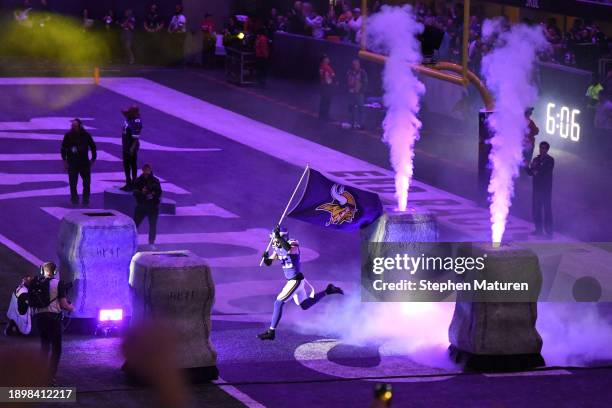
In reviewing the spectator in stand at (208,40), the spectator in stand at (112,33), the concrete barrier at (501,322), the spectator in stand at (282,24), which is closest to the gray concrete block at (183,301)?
the concrete barrier at (501,322)

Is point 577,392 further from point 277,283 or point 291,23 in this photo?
point 291,23

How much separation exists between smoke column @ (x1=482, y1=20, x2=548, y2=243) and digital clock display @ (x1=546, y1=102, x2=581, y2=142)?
1.99ft

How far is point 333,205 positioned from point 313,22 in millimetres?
23931

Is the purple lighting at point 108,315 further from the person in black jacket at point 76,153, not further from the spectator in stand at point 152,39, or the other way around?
the spectator in stand at point 152,39

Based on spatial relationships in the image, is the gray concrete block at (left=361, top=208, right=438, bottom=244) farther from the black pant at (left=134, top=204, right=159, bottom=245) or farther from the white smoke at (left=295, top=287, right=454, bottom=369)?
the black pant at (left=134, top=204, right=159, bottom=245)

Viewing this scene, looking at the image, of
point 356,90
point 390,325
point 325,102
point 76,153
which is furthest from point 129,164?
point 325,102

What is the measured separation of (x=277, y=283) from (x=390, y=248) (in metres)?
2.74

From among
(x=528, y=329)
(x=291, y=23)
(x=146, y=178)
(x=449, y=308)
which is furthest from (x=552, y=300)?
(x=291, y=23)

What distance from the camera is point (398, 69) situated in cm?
3038

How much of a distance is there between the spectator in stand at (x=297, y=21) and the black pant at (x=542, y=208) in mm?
19108

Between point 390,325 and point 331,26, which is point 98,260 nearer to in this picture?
point 390,325

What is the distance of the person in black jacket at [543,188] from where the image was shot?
2673 cm

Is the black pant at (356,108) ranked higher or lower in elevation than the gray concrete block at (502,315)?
higher

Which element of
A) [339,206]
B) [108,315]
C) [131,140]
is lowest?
[108,315]
